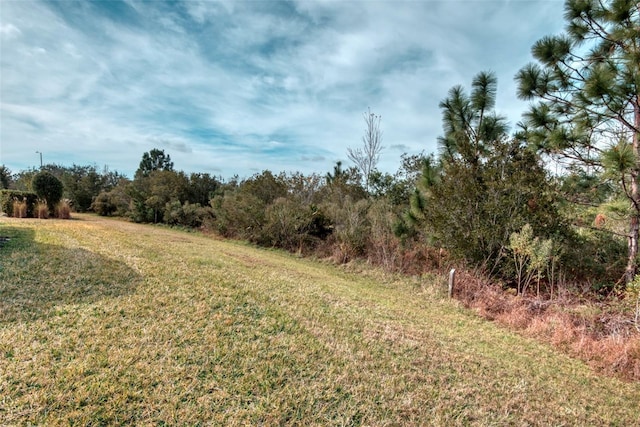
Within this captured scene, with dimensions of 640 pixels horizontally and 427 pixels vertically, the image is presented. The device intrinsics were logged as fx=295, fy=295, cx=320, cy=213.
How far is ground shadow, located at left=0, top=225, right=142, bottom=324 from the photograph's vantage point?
115 inches

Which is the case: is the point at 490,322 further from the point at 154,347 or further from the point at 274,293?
the point at 154,347

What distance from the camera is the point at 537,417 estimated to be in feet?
7.67

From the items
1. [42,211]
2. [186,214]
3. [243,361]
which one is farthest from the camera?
[186,214]

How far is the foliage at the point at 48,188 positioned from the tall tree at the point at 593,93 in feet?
56.1

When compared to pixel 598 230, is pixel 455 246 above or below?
below

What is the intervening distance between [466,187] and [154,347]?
6.34 meters

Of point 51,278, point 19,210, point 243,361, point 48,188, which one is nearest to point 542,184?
point 243,361

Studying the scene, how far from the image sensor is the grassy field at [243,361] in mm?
1998

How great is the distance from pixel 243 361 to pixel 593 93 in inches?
238

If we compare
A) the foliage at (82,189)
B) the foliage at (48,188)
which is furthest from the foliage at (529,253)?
the foliage at (82,189)

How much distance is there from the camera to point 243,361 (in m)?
2.50

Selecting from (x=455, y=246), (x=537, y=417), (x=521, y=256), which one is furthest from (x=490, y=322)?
(x=537, y=417)

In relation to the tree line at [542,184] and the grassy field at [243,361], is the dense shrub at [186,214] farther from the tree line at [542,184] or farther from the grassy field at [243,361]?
the grassy field at [243,361]

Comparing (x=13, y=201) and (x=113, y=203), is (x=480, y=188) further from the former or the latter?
(x=113, y=203)
